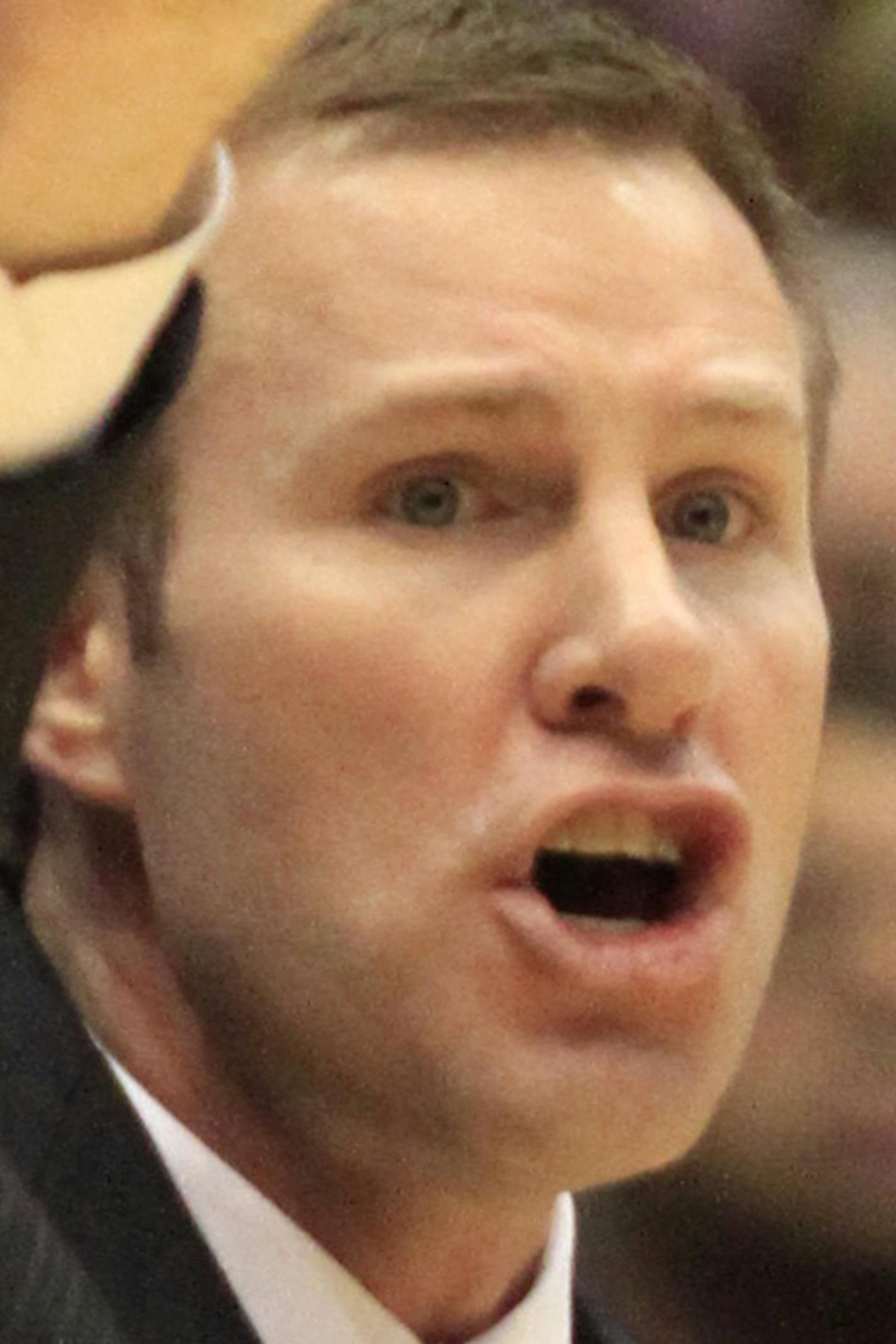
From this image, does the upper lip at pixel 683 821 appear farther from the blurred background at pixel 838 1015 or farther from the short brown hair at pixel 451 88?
the blurred background at pixel 838 1015

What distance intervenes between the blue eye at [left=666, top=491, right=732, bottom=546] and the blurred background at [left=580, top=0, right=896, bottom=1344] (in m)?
0.19

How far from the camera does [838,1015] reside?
0.83 meters

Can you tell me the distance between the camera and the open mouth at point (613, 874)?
21.8 inches

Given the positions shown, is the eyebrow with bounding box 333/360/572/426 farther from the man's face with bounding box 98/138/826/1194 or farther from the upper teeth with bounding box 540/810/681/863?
the upper teeth with bounding box 540/810/681/863

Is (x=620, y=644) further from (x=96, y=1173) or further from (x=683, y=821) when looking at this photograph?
(x=96, y=1173)

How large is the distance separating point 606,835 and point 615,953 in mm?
34

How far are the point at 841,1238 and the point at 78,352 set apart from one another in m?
0.54

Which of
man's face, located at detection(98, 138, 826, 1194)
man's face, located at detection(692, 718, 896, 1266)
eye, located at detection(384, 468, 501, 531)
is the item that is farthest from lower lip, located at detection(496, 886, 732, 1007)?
man's face, located at detection(692, 718, 896, 1266)

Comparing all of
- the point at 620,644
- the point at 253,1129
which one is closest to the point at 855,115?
the point at 620,644

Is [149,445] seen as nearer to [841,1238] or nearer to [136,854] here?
[136,854]

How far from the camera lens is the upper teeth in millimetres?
550

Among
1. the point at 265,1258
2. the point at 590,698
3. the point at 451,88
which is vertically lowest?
the point at 265,1258

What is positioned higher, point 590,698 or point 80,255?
point 80,255

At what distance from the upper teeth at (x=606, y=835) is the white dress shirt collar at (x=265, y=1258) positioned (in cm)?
14
